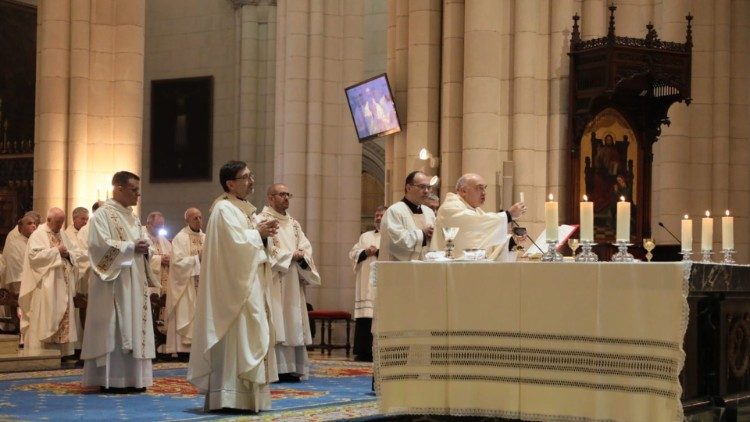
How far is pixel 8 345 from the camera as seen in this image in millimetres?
12578

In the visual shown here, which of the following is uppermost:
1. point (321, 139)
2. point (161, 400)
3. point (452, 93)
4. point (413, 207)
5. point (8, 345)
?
point (452, 93)

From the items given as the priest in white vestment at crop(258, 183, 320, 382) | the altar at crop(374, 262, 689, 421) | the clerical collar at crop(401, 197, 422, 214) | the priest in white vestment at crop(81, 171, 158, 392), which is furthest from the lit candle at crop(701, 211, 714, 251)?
the priest in white vestment at crop(81, 171, 158, 392)

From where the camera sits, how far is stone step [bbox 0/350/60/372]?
1195 cm

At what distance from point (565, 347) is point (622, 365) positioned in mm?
374

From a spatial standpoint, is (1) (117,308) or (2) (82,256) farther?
(2) (82,256)

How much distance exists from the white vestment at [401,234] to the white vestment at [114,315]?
2.12 m

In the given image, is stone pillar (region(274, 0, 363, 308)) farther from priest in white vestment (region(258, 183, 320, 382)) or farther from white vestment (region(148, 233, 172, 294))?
priest in white vestment (region(258, 183, 320, 382))

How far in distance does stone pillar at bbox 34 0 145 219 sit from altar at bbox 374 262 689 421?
8229 millimetres

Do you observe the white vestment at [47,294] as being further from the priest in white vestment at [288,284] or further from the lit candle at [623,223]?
Result: the lit candle at [623,223]

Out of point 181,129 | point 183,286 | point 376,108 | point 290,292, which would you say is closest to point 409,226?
point 290,292

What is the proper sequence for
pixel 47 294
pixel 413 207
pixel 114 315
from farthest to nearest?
1. pixel 47 294
2. pixel 114 315
3. pixel 413 207

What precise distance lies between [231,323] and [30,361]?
179 inches

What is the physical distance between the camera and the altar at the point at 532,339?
21.9ft

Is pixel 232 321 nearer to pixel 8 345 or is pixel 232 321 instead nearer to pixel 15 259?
pixel 8 345
